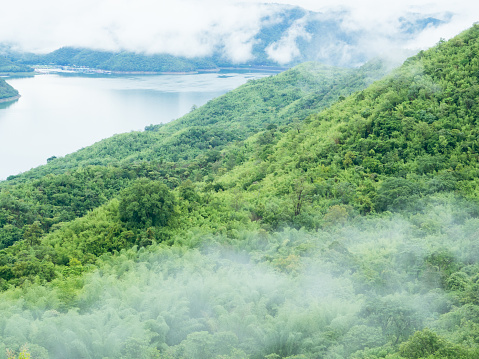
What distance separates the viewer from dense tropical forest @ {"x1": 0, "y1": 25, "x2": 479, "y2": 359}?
38.4 feet

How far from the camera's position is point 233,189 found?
27797 mm

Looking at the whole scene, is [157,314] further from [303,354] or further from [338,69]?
[338,69]

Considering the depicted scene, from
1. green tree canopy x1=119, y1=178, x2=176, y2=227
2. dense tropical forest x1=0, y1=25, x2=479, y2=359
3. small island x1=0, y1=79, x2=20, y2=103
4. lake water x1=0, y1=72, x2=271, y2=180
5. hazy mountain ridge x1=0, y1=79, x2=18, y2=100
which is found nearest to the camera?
dense tropical forest x1=0, y1=25, x2=479, y2=359

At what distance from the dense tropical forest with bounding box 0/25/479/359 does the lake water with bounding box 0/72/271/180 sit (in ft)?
127

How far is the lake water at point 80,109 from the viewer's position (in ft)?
229

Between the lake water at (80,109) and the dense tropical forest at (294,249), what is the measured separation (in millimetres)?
38820

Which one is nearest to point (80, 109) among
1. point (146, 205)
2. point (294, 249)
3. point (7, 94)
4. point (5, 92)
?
point (7, 94)

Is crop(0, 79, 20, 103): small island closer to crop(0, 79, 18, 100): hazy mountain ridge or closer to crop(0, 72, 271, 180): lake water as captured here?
crop(0, 79, 18, 100): hazy mountain ridge

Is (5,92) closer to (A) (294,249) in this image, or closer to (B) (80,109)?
(B) (80,109)

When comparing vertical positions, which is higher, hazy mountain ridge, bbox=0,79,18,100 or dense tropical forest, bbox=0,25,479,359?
hazy mountain ridge, bbox=0,79,18,100

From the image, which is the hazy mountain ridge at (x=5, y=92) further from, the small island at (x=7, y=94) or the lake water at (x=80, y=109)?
the lake water at (x=80, y=109)

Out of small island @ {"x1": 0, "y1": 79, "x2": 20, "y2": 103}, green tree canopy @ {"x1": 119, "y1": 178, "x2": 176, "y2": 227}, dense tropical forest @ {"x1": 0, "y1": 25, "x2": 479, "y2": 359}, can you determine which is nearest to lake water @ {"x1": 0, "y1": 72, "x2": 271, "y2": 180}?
small island @ {"x1": 0, "y1": 79, "x2": 20, "y2": 103}

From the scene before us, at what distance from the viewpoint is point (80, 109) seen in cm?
9769

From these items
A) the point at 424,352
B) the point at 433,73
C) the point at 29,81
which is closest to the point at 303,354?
the point at 424,352
